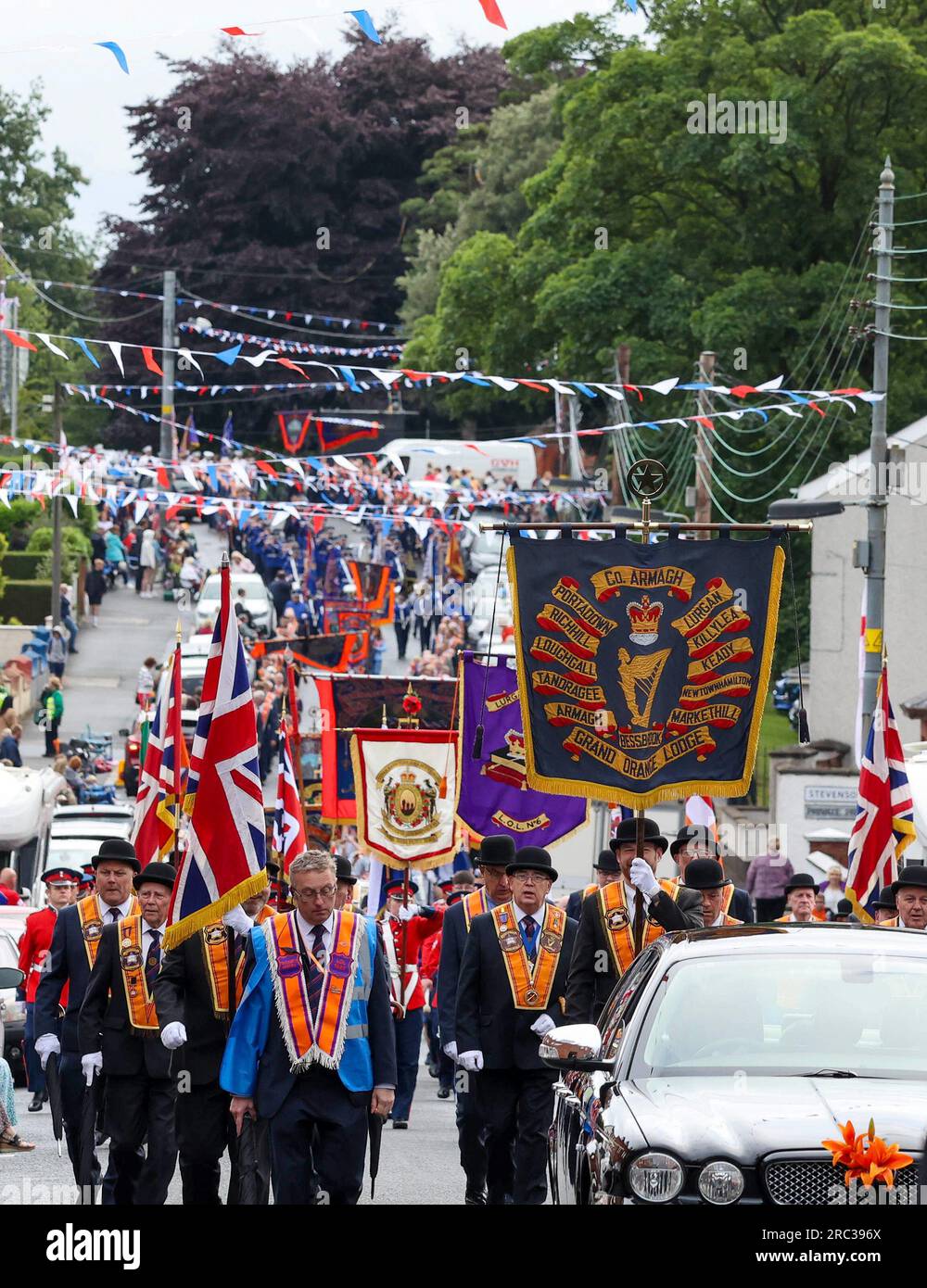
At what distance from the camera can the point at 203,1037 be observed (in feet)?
33.4

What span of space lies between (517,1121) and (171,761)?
255 inches

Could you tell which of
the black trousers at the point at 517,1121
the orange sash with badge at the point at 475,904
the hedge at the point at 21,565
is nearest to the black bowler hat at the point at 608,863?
the orange sash with badge at the point at 475,904

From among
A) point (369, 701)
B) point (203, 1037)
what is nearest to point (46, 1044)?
point (203, 1037)

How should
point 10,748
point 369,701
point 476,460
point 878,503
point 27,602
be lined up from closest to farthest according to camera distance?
point 369,701 < point 878,503 < point 10,748 < point 27,602 < point 476,460

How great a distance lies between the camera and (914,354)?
41969 millimetres

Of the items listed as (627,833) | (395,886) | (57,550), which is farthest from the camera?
(57,550)

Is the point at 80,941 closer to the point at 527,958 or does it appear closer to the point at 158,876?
the point at 158,876

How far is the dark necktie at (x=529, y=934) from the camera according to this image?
11.5 meters

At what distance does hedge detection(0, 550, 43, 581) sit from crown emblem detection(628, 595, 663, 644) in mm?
40158

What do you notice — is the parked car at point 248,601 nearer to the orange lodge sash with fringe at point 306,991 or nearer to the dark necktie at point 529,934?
the dark necktie at point 529,934

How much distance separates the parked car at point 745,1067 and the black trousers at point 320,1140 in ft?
2.55

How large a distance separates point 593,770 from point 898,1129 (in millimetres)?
4977

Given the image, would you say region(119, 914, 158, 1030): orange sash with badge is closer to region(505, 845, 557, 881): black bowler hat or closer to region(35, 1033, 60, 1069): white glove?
A: region(35, 1033, 60, 1069): white glove

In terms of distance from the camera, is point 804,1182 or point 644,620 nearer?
point 804,1182
